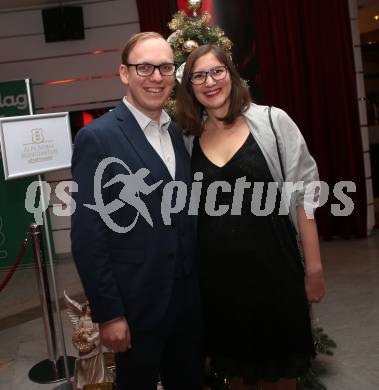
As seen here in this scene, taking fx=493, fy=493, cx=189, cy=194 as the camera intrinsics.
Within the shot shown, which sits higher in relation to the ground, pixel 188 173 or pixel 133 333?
pixel 188 173

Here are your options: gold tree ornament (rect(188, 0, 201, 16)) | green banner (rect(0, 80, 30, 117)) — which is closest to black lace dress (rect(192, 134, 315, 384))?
gold tree ornament (rect(188, 0, 201, 16))

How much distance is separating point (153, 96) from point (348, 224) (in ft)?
13.4

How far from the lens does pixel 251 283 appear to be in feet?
6.08

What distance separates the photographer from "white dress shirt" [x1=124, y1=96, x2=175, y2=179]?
180cm

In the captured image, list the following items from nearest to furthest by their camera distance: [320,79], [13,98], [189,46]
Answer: [189,46]
[320,79]
[13,98]

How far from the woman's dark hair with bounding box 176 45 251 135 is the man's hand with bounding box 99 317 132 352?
791 mm

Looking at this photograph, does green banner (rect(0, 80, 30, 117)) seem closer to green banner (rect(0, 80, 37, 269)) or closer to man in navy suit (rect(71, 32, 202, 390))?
green banner (rect(0, 80, 37, 269))

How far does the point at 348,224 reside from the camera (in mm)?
5371

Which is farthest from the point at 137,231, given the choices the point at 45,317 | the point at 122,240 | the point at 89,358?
the point at 45,317

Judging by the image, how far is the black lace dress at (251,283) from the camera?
6.01 ft

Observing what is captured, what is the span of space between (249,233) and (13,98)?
174 inches

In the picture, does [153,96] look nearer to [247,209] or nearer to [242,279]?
[247,209]

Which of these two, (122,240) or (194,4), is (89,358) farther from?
(194,4)

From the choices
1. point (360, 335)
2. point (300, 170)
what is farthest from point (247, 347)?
point (360, 335)
